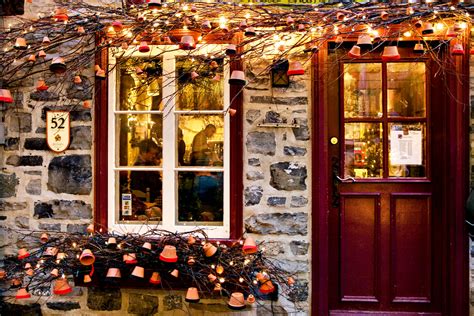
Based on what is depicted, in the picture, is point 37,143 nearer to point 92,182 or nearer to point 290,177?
point 92,182

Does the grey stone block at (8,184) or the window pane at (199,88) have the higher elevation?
the window pane at (199,88)

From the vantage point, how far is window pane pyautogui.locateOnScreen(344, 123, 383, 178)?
12.9 ft

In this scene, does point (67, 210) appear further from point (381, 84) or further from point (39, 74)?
point (381, 84)

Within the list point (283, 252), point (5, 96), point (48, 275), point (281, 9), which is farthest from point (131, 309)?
point (281, 9)

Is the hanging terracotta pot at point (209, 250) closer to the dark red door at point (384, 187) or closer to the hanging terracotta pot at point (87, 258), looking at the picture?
the hanging terracotta pot at point (87, 258)

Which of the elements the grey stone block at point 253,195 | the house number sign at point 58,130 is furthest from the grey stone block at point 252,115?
the house number sign at point 58,130

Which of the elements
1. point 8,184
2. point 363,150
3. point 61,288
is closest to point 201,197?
point 61,288

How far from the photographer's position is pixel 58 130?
155 inches

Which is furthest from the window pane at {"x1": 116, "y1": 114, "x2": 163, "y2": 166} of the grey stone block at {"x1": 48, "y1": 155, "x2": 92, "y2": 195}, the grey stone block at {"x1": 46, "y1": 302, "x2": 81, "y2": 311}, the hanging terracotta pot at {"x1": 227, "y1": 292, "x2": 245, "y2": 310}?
the hanging terracotta pot at {"x1": 227, "y1": 292, "x2": 245, "y2": 310}

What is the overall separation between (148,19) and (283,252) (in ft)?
6.88

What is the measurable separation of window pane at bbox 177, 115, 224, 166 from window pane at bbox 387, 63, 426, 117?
1421mm

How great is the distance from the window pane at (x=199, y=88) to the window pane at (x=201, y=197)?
0.56m

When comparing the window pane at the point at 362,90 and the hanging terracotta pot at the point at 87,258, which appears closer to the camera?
the hanging terracotta pot at the point at 87,258

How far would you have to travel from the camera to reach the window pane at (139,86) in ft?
13.1
